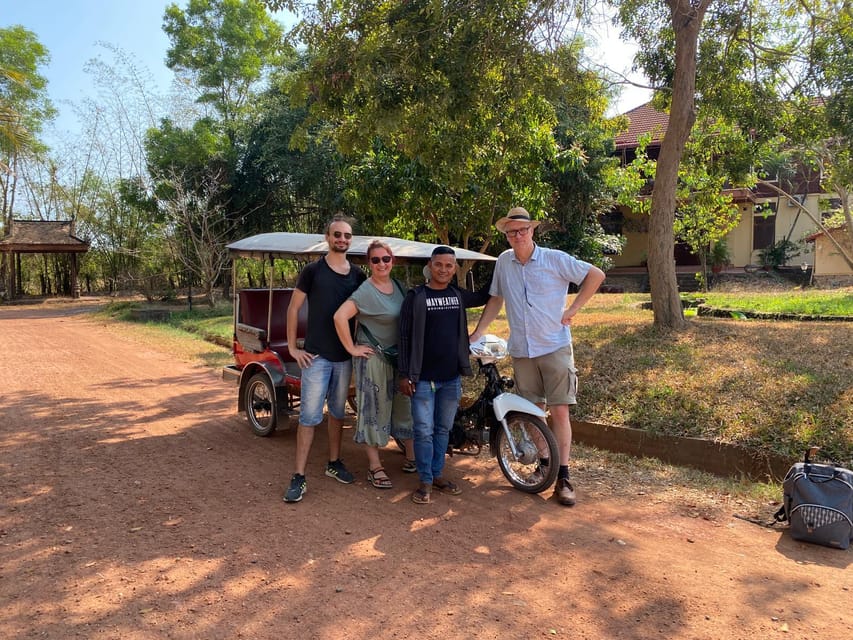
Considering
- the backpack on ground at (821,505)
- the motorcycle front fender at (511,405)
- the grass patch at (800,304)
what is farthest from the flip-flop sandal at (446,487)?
the grass patch at (800,304)

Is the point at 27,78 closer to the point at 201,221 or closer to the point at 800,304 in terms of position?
the point at 201,221

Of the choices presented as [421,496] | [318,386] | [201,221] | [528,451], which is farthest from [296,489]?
[201,221]

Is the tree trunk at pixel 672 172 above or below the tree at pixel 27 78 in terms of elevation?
below

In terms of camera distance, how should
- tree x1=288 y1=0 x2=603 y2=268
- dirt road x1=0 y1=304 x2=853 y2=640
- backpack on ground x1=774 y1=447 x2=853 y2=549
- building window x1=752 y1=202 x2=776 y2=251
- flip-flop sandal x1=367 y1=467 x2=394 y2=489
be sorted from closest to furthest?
1. dirt road x1=0 y1=304 x2=853 y2=640
2. backpack on ground x1=774 y1=447 x2=853 y2=549
3. flip-flop sandal x1=367 y1=467 x2=394 y2=489
4. tree x1=288 y1=0 x2=603 y2=268
5. building window x1=752 y1=202 x2=776 y2=251

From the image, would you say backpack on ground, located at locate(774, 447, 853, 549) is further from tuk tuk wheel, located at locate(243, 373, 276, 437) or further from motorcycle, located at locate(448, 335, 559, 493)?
tuk tuk wheel, located at locate(243, 373, 276, 437)

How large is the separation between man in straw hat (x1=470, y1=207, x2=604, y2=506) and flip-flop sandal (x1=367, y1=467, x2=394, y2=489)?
1160 mm

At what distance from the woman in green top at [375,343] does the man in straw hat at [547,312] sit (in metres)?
0.89

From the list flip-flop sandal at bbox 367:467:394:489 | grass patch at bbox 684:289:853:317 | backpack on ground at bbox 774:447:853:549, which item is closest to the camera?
backpack on ground at bbox 774:447:853:549

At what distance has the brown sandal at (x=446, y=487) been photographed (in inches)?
184

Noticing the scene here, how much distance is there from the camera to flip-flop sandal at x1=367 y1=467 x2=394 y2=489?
15.6 feet

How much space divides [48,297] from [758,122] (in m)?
31.8

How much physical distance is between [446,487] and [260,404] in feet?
7.94

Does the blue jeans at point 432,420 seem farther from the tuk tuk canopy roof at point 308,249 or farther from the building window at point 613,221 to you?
the building window at point 613,221

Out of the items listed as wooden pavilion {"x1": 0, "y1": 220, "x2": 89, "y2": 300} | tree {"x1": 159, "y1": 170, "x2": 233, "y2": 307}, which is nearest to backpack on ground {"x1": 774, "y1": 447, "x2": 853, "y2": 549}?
tree {"x1": 159, "y1": 170, "x2": 233, "y2": 307}
